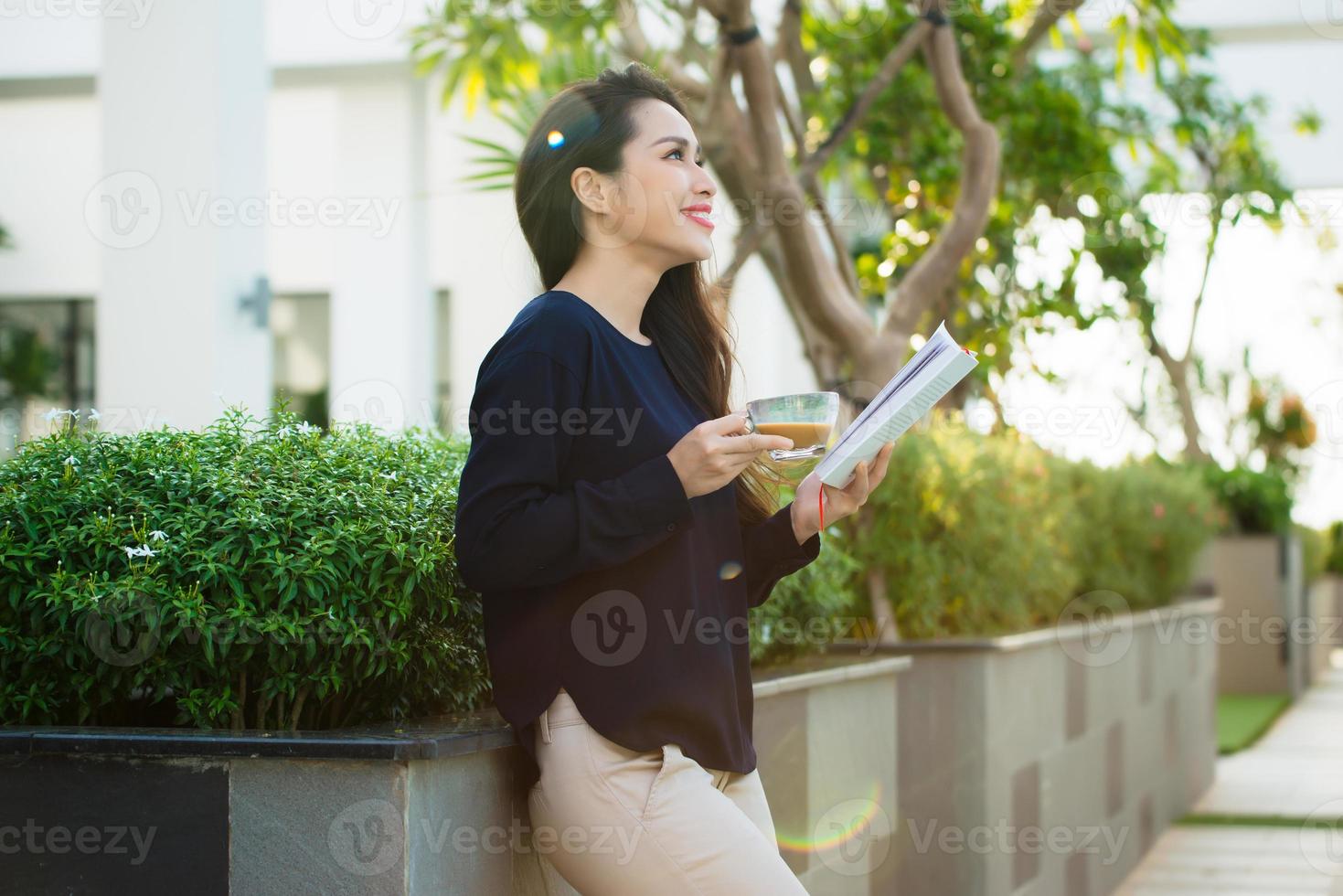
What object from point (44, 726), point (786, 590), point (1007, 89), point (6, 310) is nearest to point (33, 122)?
point (6, 310)

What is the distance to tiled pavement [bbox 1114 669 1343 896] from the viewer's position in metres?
5.96

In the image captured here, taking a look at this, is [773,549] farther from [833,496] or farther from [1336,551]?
[1336,551]

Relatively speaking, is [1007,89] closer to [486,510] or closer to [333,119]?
[486,510]

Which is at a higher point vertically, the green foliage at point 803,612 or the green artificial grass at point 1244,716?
the green foliage at point 803,612

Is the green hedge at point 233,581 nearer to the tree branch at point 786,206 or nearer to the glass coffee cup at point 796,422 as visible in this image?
the glass coffee cup at point 796,422

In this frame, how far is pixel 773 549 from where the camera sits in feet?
7.68

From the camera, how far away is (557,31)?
590cm

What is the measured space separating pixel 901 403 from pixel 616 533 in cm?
45

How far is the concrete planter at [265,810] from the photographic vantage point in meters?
1.99

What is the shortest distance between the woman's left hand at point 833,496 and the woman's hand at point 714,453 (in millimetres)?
352

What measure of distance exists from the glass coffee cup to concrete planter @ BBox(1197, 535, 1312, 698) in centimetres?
1246

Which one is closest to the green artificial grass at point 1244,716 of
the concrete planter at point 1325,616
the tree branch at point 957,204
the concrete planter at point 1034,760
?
the concrete planter at point 1325,616

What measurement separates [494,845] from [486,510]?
59cm

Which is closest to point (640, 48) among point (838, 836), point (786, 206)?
point (786, 206)
